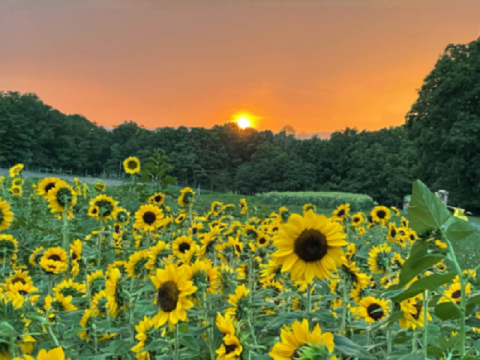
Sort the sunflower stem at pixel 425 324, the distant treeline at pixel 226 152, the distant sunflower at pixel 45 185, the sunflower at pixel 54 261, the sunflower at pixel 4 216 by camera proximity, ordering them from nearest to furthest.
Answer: the sunflower stem at pixel 425 324 → the sunflower at pixel 54 261 → the sunflower at pixel 4 216 → the distant sunflower at pixel 45 185 → the distant treeline at pixel 226 152

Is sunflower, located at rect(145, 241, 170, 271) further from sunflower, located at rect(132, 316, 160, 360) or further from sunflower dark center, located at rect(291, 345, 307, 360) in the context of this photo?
sunflower dark center, located at rect(291, 345, 307, 360)

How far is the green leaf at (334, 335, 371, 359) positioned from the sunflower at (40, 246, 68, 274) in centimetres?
149

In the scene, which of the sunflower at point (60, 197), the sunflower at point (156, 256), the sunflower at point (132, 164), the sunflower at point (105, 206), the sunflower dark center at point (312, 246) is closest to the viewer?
the sunflower dark center at point (312, 246)

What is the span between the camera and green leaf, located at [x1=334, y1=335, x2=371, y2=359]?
95 cm

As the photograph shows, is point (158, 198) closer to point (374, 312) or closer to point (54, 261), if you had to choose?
point (54, 261)

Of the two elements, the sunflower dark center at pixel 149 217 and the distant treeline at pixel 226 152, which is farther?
the distant treeline at pixel 226 152

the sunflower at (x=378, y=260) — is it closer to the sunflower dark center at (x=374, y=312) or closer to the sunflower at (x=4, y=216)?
the sunflower dark center at (x=374, y=312)

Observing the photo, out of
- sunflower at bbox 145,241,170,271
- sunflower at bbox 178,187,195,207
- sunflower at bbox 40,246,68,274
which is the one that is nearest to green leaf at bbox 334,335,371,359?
sunflower at bbox 145,241,170,271

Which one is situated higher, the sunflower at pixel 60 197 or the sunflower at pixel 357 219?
the sunflower at pixel 60 197

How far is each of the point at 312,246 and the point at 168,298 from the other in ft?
1.47

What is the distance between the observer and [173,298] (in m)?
1.17

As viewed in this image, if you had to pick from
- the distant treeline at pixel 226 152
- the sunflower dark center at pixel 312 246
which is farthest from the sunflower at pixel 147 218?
the distant treeline at pixel 226 152

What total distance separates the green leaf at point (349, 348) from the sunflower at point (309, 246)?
0.20m

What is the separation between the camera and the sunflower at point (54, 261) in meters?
1.99
